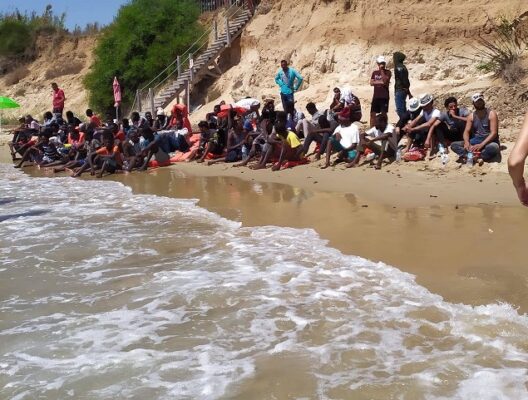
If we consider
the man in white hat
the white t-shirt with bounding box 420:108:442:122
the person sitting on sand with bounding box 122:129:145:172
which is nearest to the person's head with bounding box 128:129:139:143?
the person sitting on sand with bounding box 122:129:145:172

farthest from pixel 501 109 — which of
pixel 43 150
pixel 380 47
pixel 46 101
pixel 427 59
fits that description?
pixel 46 101

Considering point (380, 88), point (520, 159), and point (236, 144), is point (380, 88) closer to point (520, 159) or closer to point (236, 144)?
point (236, 144)

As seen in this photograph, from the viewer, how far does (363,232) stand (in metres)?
6.41

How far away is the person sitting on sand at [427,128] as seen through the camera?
33.4 ft

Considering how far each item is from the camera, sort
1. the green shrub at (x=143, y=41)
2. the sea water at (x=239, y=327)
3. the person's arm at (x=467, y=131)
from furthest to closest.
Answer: the green shrub at (x=143, y=41) → the person's arm at (x=467, y=131) → the sea water at (x=239, y=327)

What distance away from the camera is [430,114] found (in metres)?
10.4

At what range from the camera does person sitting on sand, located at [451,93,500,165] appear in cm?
927

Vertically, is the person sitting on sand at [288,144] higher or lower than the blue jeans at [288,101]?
lower

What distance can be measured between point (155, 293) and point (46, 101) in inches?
1202

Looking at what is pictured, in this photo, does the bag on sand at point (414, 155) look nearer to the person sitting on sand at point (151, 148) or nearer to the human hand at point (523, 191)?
the person sitting on sand at point (151, 148)

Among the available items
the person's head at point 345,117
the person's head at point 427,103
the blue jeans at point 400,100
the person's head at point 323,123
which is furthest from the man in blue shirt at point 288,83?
the person's head at point 427,103

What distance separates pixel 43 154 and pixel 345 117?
857cm

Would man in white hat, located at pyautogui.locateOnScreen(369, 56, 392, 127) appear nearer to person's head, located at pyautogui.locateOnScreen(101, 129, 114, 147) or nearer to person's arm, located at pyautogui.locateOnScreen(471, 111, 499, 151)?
person's arm, located at pyautogui.locateOnScreen(471, 111, 499, 151)

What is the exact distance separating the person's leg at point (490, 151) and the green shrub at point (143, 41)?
649 inches
